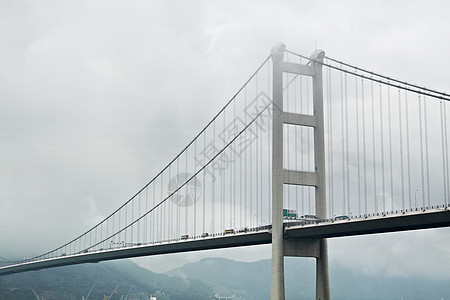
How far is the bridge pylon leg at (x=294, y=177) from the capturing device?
5450 cm

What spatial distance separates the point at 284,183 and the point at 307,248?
5353 mm

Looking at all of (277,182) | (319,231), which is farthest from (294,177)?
(319,231)

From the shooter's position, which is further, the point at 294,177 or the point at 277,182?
the point at 294,177

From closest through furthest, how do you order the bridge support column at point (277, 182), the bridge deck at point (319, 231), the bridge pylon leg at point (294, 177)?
the bridge deck at point (319, 231) → the bridge support column at point (277, 182) → the bridge pylon leg at point (294, 177)

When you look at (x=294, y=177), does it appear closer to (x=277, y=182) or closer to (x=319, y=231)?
(x=277, y=182)

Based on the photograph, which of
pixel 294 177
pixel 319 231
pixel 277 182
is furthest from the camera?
pixel 294 177

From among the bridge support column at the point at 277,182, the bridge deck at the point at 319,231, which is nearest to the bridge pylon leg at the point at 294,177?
the bridge support column at the point at 277,182

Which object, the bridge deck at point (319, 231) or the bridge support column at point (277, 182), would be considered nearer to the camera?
the bridge deck at point (319, 231)

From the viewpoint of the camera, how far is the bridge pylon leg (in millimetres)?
54500

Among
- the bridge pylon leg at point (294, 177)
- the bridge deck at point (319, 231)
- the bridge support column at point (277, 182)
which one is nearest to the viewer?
the bridge deck at point (319, 231)

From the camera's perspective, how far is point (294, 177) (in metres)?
57.2

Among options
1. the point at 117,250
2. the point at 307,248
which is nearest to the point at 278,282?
the point at 307,248

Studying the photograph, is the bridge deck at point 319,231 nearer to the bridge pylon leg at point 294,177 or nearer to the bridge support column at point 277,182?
the bridge support column at point 277,182

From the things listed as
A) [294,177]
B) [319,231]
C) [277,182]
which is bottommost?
[319,231]
